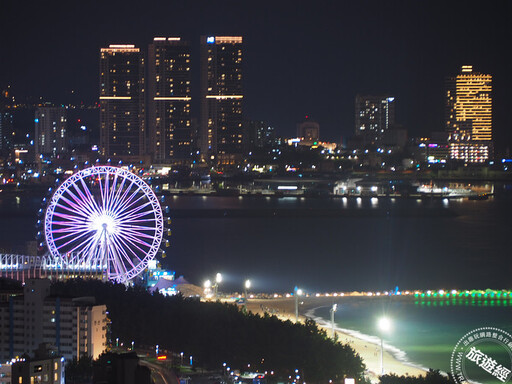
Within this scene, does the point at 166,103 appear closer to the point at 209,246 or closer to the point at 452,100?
the point at 452,100

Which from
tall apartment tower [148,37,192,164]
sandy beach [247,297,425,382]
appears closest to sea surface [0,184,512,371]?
sandy beach [247,297,425,382]

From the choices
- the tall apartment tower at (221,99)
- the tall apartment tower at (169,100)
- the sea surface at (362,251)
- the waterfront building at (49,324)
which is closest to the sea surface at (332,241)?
the sea surface at (362,251)

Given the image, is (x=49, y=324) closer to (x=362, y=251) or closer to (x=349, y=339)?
(x=349, y=339)

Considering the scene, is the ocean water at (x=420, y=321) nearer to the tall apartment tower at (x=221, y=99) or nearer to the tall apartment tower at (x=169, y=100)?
the tall apartment tower at (x=221, y=99)

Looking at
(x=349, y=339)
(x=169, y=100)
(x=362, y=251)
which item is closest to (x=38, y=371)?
(x=349, y=339)

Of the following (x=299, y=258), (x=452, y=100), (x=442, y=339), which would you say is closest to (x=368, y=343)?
(x=442, y=339)

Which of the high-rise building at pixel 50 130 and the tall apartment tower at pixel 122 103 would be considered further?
the high-rise building at pixel 50 130
